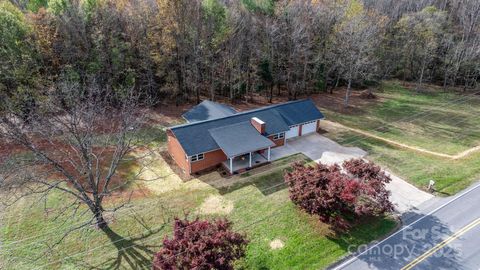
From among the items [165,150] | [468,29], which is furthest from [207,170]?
[468,29]

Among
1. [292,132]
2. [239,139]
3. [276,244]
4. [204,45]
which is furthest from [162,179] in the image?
[204,45]

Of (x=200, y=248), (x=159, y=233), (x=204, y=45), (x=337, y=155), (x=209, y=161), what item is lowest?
(x=159, y=233)

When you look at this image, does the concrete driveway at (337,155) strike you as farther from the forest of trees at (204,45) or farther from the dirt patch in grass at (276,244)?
the forest of trees at (204,45)

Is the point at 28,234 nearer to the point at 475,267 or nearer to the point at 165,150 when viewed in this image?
the point at 165,150

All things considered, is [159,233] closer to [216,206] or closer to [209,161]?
[216,206]

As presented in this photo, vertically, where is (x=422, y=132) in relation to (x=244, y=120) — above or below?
below

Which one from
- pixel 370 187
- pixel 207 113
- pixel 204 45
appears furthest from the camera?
pixel 204 45

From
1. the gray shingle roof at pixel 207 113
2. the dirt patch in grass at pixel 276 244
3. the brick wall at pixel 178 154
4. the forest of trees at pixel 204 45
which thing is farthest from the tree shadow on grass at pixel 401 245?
the forest of trees at pixel 204 45
